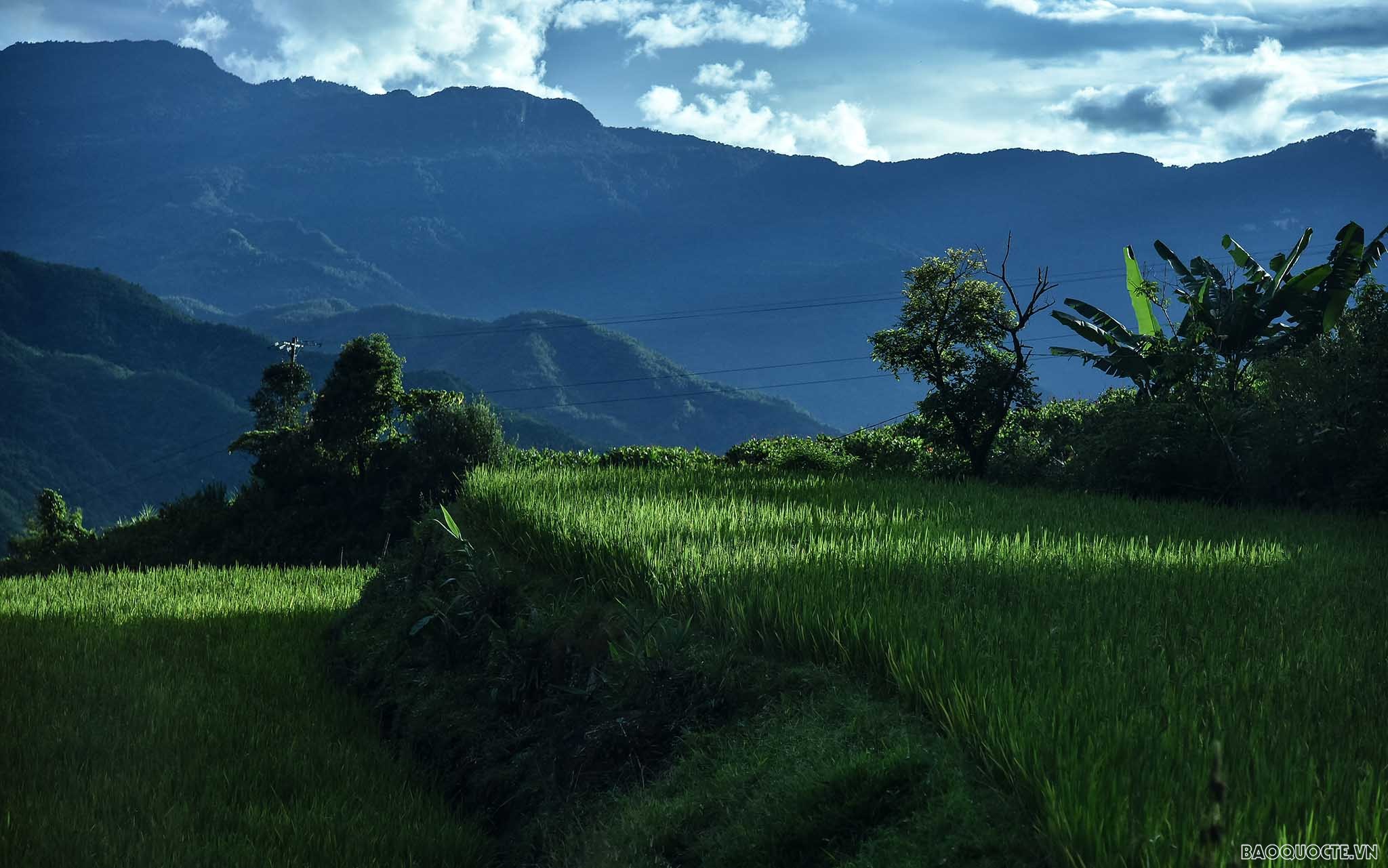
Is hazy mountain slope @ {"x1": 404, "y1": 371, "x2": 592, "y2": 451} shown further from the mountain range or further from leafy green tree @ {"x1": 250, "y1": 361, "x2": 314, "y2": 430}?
leafy green tree @ {"x1": 250, "y1": 361, "x2": 314, "y2": 430}

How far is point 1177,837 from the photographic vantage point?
3.35 meters

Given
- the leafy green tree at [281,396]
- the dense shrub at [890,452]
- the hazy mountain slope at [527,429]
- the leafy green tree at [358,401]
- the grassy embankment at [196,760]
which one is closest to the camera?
the grassy embankment at [196,760]

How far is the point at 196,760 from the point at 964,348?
18.0 m

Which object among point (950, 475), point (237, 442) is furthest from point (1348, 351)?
point (237, 442)

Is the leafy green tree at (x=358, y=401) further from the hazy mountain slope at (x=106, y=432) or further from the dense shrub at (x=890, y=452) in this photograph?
the hazy mountain slope at (x=106, y=432)

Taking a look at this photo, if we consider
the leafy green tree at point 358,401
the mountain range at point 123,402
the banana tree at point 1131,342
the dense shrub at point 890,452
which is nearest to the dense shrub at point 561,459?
the dense shrub at point 890,452

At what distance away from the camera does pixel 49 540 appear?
A: 178ft

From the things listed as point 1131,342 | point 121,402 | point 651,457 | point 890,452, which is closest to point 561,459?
point 651,457

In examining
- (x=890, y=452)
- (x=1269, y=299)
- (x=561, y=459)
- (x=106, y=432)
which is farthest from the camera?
(x=106, y=432)

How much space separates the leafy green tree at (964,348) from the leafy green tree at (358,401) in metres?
29.6

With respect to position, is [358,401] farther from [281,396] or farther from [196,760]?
[196,760]

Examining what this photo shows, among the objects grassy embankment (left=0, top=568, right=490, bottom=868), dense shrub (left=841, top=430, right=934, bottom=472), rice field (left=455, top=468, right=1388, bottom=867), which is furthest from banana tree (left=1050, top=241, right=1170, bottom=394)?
grassy embankment (left=0, top=568, right=490, bottom=868)

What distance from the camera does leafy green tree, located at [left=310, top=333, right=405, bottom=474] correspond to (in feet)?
147

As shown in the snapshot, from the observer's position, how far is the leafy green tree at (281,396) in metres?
62.5
